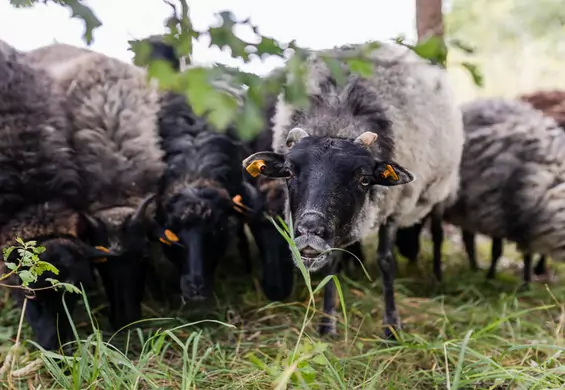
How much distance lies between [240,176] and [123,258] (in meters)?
1.13

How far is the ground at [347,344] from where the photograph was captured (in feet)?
7.45

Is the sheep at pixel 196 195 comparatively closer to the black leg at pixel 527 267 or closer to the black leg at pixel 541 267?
the black leg at pixel 527 267

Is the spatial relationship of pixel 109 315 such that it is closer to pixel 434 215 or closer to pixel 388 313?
pixel 388 313

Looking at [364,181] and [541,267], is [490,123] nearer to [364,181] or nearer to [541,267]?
[541,267]

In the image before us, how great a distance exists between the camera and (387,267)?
3.59 metres

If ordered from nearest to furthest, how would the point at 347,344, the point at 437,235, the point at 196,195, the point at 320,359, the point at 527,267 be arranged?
the point at 320,359 → the point at 347,344 → the point at 196,195 → the point at 527,267 → the point at 437,235

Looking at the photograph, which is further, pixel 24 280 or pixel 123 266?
pixel 123 266

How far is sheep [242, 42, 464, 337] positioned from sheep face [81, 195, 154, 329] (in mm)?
1076

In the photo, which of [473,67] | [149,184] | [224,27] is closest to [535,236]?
[149,184]

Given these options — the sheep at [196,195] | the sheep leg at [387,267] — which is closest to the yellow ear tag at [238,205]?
the sheep at [196,195]

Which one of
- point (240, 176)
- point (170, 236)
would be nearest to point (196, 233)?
point (170, 236)

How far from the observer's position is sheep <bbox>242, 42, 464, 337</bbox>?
2783 mm

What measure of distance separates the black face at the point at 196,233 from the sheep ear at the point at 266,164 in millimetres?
840

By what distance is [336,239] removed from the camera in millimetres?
2896
